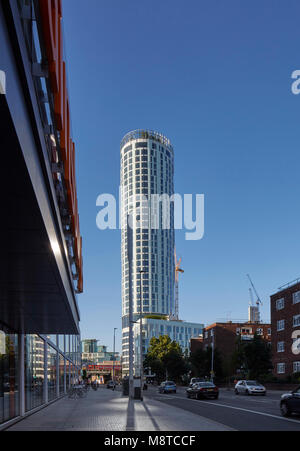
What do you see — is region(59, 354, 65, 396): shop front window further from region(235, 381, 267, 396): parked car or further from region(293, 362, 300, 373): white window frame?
region(293, 362, 300, 373): white window frame

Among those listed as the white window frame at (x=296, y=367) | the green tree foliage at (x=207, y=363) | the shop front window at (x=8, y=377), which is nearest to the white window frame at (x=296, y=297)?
the white window frame at (x=296, y=367)

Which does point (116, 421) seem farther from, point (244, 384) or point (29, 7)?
point (244, 384)

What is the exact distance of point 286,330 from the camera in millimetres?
64000

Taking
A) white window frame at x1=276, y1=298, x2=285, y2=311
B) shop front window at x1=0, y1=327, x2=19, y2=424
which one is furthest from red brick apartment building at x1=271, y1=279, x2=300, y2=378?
shop front window at x1=0, y1=327, x2=19, y2=424

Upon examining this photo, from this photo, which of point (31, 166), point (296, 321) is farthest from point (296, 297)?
point (31, 166)

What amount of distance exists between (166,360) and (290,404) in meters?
72.6

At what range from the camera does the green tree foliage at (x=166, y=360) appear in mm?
90250

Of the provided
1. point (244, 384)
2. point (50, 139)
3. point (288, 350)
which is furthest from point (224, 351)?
point (50, 139)

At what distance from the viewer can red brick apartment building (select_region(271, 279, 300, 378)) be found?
6109 cm

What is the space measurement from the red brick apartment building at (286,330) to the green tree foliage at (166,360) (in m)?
25.8

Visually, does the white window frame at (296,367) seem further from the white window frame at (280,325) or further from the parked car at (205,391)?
the parked car at (205,391)

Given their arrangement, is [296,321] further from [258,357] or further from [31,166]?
[31,166]

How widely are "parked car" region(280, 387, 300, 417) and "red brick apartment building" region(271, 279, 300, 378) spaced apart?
38.6m

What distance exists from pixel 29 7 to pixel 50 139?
290 cm
